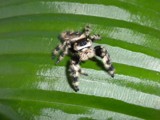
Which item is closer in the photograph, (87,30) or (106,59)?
(106,59)

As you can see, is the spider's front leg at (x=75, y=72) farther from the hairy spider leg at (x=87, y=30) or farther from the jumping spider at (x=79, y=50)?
the hairy spider leg at (x=87, y=30)

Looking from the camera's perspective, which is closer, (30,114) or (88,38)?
(30,114)

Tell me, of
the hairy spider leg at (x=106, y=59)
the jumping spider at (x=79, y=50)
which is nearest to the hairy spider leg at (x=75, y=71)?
the jumping spider at (x=79, y=50)

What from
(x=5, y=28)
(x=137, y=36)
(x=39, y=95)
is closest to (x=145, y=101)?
(x=137, y=36)

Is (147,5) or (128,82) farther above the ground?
(147,5)

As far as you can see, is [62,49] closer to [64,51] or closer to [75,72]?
[64,51]

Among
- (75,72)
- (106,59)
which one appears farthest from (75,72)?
(106,59)

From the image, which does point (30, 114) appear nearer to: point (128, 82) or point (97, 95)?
point (97, 95)
